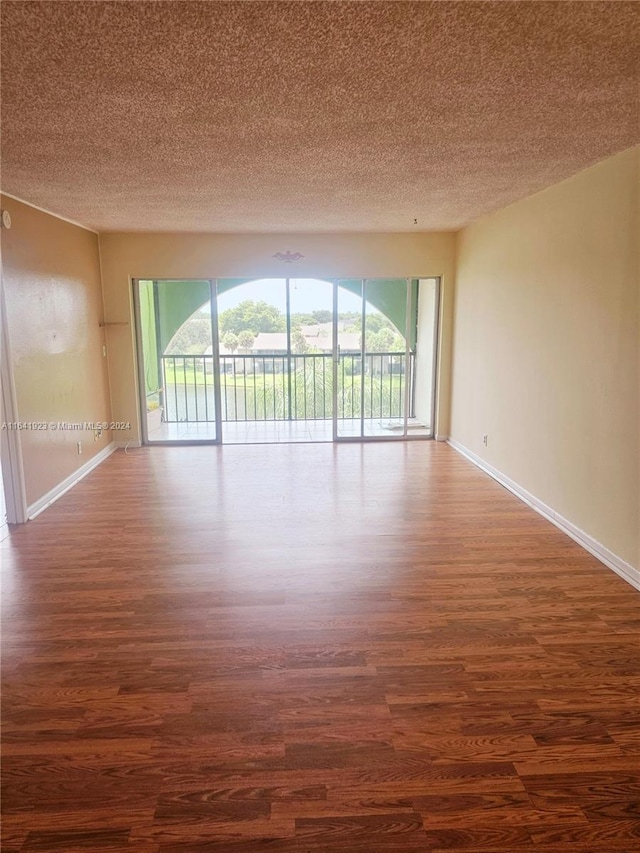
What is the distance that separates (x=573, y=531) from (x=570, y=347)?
1.28 meters

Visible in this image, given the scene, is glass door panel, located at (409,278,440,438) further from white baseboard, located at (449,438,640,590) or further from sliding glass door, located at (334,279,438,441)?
white baseboard, located at (449,438,640,590)

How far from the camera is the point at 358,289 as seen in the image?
6410 mm

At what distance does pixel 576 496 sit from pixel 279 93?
9.94 feet

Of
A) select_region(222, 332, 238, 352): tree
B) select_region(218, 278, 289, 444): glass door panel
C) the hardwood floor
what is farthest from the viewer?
select_region(222, 332, 238, 352): tree


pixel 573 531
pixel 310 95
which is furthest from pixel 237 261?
pixel 573 531

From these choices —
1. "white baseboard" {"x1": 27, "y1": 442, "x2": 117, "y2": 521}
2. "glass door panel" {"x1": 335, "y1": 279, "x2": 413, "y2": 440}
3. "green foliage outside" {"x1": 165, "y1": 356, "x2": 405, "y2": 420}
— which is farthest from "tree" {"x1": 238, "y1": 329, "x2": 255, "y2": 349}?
"white baseboard" {"x1": 27, "y1": 442, "x2": 117, "y2": 521}

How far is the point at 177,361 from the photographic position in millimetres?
6832

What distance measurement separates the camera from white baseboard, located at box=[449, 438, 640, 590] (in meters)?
3.00

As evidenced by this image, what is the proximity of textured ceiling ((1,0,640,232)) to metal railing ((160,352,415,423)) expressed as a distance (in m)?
3.24

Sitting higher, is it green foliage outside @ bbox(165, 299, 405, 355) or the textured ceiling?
the textured ceiling

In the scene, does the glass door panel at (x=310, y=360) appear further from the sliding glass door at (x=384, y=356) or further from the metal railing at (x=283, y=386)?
the sliding glass door at (x=384, y=356)

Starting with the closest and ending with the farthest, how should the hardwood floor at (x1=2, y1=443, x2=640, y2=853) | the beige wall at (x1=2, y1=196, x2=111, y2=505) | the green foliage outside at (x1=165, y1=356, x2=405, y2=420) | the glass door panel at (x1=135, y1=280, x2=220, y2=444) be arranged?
the hardwood floor at (x1=2, y1=443, x2=640, y2=853) → the beige wall at (x1=2, y1=196, x2=111, y2=505) → the glass door panel at (x1=135, y1=280, x2=220, y2=444) → the green foliage outside at (x1=165, y1=356, x2=405, y2=420)

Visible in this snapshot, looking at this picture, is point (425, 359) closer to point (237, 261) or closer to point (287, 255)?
point (287, 255)

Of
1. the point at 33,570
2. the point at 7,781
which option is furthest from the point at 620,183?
the point at 33,570
